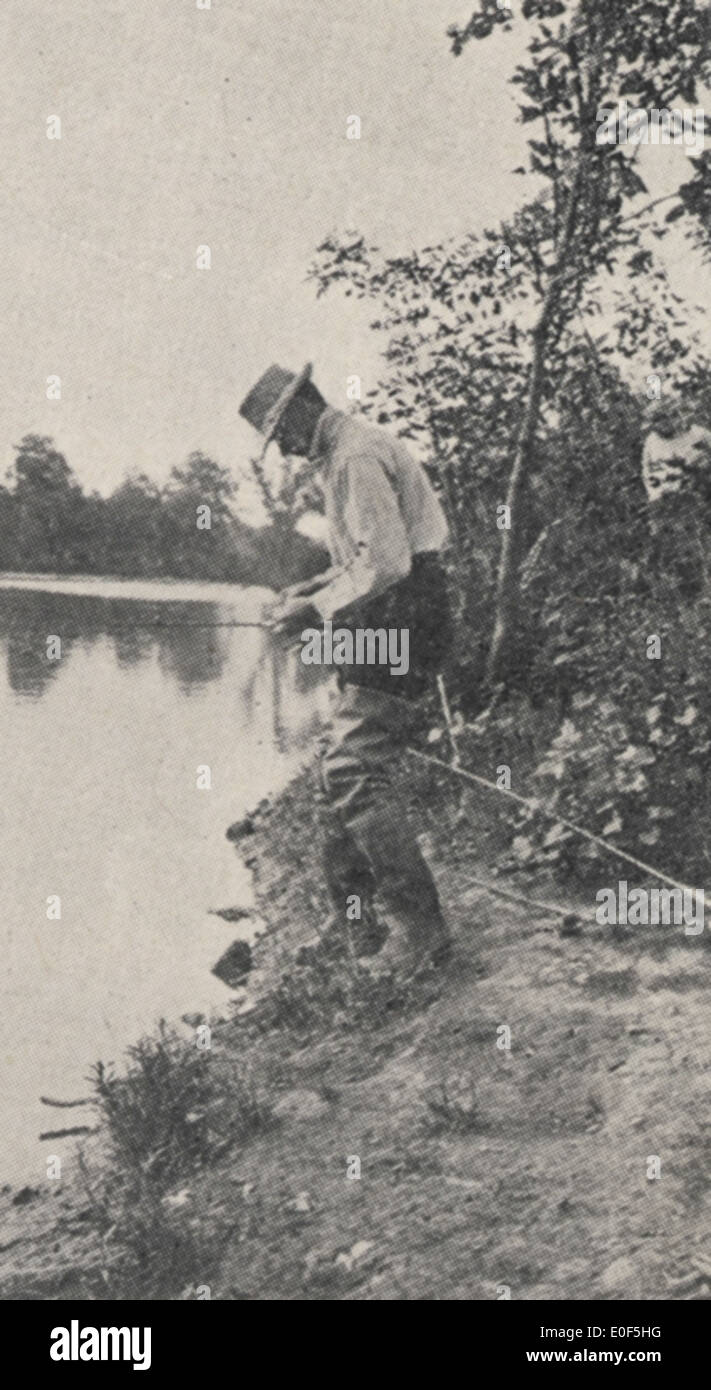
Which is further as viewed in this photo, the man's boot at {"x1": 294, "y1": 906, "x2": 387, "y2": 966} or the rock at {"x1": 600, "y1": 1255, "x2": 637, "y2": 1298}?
the man's boot at {"x1": 294, "y1": 906, "x2": 387, "y2": 966}

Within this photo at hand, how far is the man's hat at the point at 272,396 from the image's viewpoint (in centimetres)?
382

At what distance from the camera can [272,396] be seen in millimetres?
3852

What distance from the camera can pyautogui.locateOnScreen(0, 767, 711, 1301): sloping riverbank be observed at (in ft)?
8.74

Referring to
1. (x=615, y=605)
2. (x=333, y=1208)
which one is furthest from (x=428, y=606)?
(x=333, y=1208)

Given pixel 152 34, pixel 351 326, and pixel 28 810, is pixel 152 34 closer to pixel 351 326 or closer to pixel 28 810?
pixel 351 326

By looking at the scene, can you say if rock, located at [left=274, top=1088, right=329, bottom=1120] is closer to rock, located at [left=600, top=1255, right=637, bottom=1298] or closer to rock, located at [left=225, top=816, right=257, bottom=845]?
rock, located at [left=600, top=1255, right=637, bottom=1298]

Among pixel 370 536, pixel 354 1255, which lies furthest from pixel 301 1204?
pixel 370 536

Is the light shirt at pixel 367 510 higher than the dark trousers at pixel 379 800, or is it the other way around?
the light shirt at pixel 367 510

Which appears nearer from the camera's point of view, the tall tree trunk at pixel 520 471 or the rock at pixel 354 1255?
the rock at pixel 354 1255

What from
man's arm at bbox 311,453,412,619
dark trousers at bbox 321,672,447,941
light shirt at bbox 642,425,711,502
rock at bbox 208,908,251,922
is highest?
light shirt at bbox 642,425,711,502

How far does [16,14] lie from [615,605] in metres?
3.13

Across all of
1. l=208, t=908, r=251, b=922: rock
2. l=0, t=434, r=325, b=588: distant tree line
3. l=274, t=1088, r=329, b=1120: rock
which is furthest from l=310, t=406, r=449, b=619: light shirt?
l=208, t=908, r=251, b=922: rock

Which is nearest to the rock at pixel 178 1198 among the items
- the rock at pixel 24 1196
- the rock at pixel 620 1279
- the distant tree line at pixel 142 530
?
the rock at pixel 24 1196

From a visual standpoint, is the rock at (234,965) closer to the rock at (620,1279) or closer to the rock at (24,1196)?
the rock at (24,1196)
